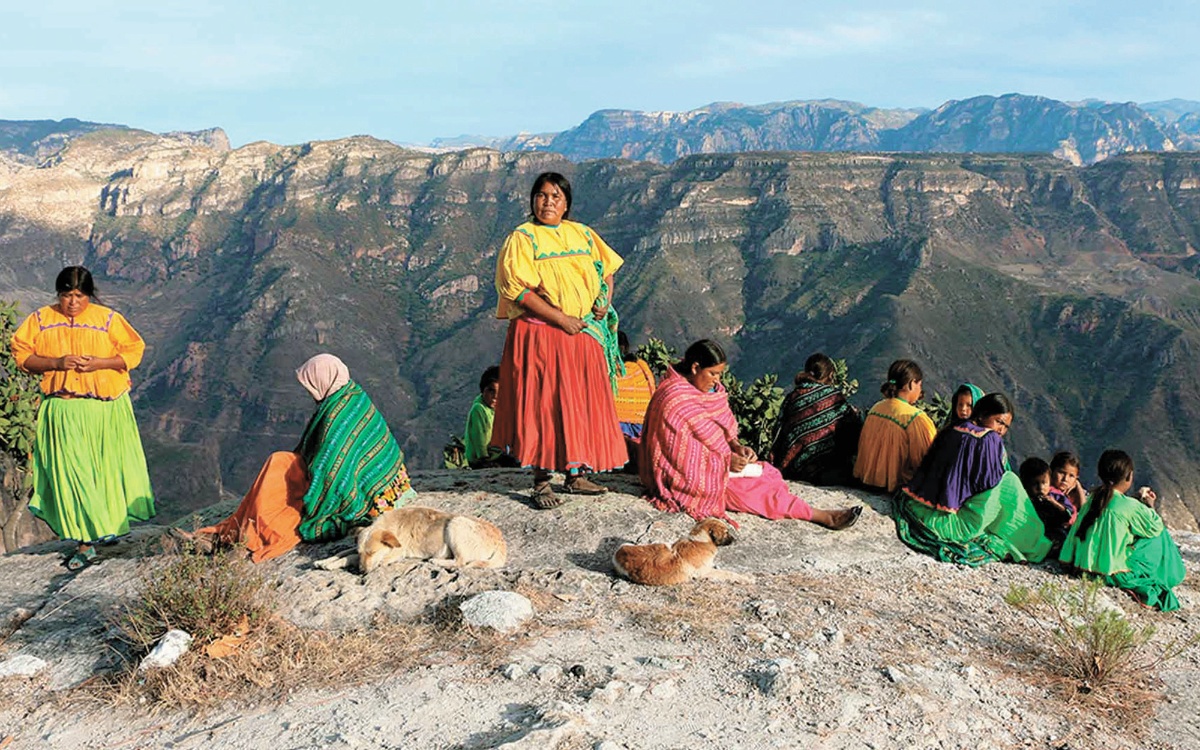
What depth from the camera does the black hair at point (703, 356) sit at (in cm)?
598

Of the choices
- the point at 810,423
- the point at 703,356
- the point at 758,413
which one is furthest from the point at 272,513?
the point at 758,413

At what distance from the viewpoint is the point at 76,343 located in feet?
19.1

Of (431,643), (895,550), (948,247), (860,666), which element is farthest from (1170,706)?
(948,247)

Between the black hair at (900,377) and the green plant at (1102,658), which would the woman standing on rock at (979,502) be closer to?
the black hair at (900,377)

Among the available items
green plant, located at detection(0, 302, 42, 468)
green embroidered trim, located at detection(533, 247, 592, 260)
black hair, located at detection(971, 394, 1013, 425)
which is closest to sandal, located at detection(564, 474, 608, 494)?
green embroidered trim, located at detection(533, 247, 592, 260)

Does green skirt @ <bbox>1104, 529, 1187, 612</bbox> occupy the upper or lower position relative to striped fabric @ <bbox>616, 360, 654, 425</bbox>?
lower

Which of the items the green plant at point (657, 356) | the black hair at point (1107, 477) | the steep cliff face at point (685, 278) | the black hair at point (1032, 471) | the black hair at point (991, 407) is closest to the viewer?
the black hair at point (1107, 477)

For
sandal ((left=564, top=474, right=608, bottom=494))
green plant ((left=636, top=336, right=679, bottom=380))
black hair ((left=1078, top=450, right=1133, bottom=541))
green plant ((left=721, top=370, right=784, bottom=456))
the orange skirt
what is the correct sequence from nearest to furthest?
the orange skirt < black hair ((left=1078, top=450, right=1133, bottom=541)) < sandal ((left=564, top=474, right=608, bottom=494)) < green plant ((left=636, top=336, right=679, bottom=380)) < green plant ((left=721, top=370, right=784, bottom=456))

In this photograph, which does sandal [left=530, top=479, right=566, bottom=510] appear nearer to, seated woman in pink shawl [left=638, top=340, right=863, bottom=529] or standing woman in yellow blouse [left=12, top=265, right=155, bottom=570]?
seated woman in pink shawl [left=638, top=340, right=863, bottom=529]

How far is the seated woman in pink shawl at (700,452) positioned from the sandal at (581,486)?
0.39m

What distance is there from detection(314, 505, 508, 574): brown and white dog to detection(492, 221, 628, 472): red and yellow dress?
99 cm

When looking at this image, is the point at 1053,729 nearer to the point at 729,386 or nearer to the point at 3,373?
the point at 729,386

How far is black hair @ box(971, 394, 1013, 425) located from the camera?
19.6 feet

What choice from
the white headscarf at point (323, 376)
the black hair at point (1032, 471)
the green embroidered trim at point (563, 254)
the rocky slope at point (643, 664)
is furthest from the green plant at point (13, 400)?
the black hair at point (1032, 471)
